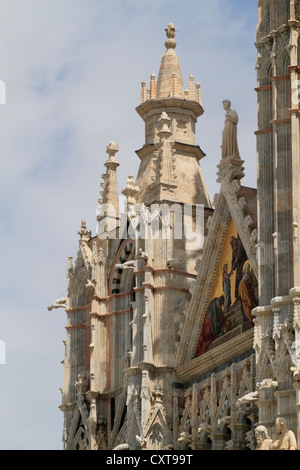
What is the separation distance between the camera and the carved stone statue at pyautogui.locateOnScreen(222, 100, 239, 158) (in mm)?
39219

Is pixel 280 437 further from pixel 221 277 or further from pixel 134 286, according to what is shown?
pixel 134 286

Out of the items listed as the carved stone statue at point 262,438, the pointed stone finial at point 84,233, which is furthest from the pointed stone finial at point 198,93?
the carved stone statue at point 262,438

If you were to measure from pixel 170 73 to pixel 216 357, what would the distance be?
11.5 metres

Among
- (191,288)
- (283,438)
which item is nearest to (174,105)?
(191,288)

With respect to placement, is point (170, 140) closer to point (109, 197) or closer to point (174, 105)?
point (174, 105)

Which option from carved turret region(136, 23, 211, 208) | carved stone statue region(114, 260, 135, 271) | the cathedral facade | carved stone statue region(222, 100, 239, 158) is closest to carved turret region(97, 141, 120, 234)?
the cathedral facade

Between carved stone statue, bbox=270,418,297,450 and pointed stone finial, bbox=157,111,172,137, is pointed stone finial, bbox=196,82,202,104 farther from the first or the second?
carved stone statue, bbox=270,418,297,450

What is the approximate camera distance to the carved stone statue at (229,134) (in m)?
39.2

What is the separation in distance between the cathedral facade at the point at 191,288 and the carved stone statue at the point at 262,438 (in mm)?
44

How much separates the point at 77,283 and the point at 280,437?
15.0 meters

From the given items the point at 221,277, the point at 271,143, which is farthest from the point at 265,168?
the point at 221,277

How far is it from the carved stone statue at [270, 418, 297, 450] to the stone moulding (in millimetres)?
4547

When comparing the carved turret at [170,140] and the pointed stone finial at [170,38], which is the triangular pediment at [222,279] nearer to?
the carved turret at [170,140]
